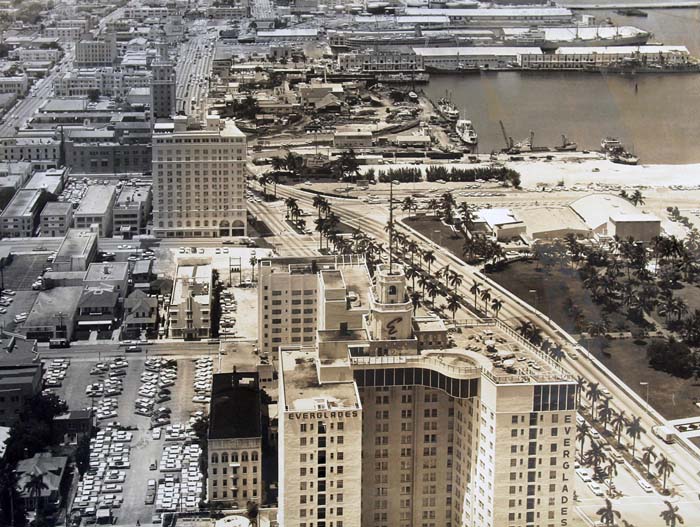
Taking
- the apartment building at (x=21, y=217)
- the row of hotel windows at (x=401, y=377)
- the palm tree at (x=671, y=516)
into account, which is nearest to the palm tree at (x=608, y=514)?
the palm tree at (x=671, y=516)

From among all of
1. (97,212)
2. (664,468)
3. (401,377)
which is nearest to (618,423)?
(664,468)

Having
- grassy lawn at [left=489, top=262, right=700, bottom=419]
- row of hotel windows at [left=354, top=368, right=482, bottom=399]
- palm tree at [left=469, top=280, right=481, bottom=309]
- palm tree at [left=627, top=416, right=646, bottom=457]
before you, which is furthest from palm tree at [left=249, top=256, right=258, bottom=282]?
row of hotel windows at [left=354, top=368, right=482, bottom=399]

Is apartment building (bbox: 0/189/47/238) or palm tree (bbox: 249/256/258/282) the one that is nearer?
palm tree (bbox: 249/256/258/282)

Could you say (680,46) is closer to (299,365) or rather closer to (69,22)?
(69,22)

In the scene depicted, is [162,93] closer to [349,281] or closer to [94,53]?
[94,53]

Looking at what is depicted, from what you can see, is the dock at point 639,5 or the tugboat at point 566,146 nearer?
the tugboat at point 566,146

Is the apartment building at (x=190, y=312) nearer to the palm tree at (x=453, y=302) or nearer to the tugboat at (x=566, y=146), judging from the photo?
the palm tree at (x=453, y=302)

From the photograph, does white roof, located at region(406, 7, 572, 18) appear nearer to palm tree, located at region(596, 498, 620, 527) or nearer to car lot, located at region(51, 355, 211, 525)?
car lot, located at region(51, 355, 211, 525)
